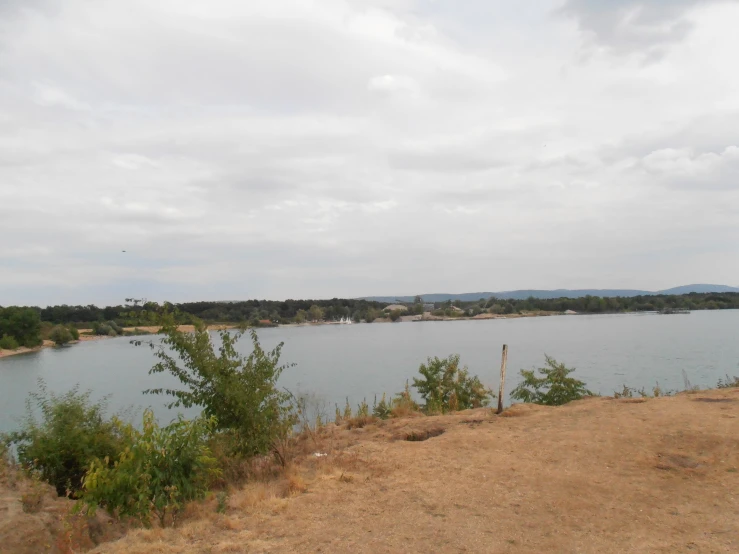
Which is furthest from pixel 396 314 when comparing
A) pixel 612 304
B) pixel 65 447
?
pixel 65 447

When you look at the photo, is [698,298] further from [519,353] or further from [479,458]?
[479,458]

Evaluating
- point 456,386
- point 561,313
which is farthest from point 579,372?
point 561,313

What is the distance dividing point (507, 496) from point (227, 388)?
15.1 feet

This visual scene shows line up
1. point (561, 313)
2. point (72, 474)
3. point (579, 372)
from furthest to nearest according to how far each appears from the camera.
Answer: point (561, 313), point (579, 372), point (72, 474)

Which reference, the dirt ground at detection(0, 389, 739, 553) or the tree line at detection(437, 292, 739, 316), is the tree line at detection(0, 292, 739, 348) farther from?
the dirt ground at detection(0, 389, 739, 553)

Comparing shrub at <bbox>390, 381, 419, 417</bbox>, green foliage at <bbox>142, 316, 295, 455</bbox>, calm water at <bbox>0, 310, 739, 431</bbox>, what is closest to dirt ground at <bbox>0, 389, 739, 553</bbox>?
green foliage at <bbox>142, 316, 295, 455</bbox>

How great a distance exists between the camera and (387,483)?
781cm

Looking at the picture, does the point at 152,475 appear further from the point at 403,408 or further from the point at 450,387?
the point at 450,387

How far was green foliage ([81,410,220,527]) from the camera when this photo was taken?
6.28m

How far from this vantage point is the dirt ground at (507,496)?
560 centimetres

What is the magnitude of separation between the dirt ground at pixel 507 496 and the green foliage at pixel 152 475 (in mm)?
343

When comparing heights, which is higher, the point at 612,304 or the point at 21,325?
the point at 612,304

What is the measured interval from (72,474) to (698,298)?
13620 centimetres

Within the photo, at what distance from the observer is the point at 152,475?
261 inches
